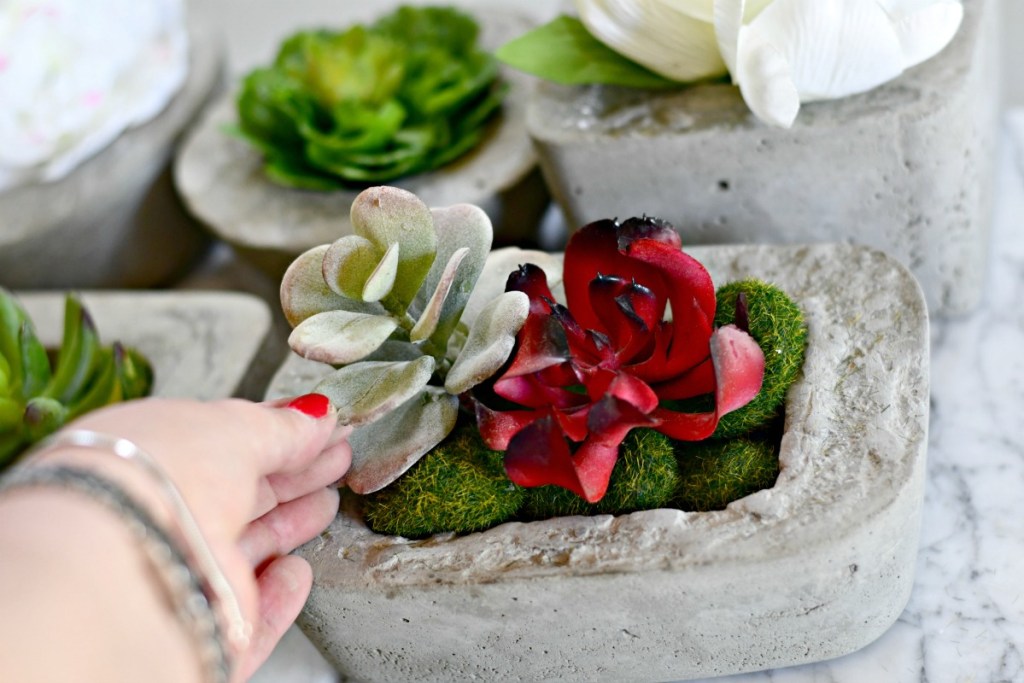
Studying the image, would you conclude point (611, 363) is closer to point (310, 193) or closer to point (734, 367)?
point (734, 367)

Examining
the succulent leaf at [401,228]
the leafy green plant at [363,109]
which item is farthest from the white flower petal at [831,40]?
the leafy green plant at [363,109]

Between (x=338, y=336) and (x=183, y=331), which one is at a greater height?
(x=338, y=336)

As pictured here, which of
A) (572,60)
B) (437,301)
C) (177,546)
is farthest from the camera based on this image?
(572,60)

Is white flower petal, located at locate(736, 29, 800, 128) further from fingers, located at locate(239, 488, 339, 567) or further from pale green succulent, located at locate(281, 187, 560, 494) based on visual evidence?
fingers, located at locate(239, 488, 339, 567)

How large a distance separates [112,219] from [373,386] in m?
0.50

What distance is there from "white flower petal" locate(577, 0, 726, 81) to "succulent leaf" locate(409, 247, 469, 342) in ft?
0.68

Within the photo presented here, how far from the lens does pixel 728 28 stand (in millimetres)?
571

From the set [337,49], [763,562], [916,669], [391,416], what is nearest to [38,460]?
[391,416]

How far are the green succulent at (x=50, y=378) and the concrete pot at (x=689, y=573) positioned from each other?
0.73 ft

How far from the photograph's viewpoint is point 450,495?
0.49m

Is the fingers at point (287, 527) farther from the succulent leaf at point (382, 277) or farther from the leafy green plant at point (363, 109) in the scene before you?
the leafy green plant at point (363, 109)

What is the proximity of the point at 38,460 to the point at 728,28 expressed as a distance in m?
0.41

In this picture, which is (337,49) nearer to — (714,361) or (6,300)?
(6,300)

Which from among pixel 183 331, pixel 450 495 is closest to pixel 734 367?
pixel 450 495
